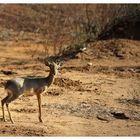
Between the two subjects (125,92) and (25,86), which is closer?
(25,86)

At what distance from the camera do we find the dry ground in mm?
9312

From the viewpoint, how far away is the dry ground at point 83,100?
30.6 feet

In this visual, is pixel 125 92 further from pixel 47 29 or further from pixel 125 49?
pixel 47 29

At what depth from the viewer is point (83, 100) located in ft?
38.6

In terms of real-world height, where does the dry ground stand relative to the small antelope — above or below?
below

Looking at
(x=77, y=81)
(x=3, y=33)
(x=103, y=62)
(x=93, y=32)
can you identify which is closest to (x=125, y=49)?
(x=103, y=62)

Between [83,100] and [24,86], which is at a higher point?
[24,86]

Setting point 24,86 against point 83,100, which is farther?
point 83,100

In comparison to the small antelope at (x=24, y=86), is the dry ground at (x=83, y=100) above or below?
below

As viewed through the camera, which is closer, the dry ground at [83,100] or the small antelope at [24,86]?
the dry ground at [83,100]

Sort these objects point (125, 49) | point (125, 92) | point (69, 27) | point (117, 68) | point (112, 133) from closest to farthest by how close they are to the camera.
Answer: point (112, 133) < point (125, 92) < point (117, 68) < point (125, 49) < point (69, 27)

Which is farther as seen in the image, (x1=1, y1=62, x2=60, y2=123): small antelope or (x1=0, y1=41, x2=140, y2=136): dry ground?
(x1=1, y1=62, x2=60, y2=123): small antelope

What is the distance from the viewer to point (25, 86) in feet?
31.6

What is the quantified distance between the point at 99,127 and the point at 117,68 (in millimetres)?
6474
